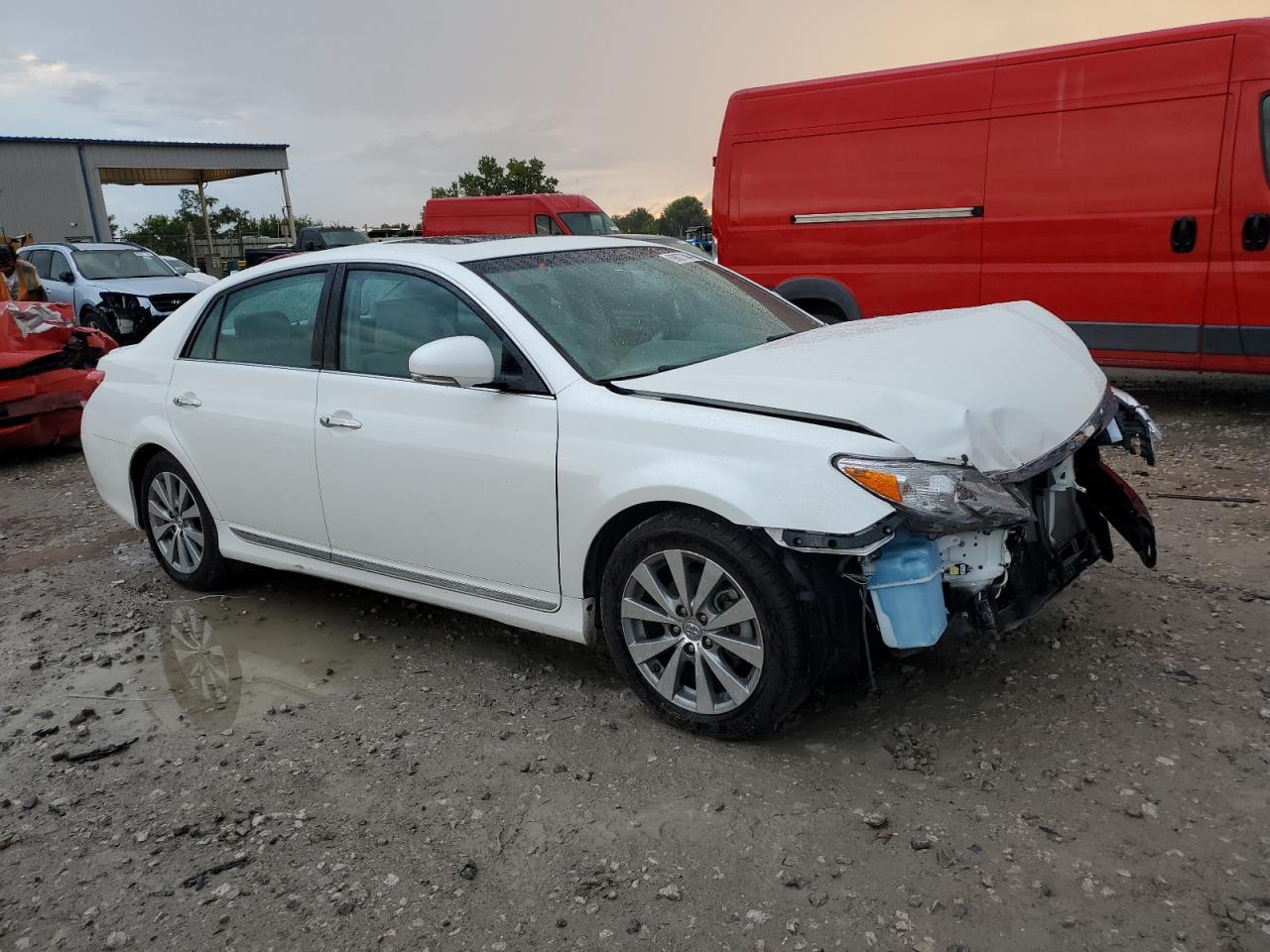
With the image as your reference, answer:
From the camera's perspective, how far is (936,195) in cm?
745

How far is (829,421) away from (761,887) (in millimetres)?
→ 1257

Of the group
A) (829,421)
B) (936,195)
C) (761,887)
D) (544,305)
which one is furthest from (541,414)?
(936,195)

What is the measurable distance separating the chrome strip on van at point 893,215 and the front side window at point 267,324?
4.74 meters

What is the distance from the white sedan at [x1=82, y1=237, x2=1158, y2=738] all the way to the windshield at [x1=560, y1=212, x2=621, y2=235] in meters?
14.7

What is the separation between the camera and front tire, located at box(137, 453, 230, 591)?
15.6 feet

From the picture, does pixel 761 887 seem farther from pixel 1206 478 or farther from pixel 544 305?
pixel 1206 478

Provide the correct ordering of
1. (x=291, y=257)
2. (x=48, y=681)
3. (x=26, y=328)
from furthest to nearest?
(x=26, y=328), (x=291, y=257), (x=48, y=681)

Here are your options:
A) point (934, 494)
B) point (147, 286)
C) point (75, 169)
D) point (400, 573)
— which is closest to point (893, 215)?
point (400, 573)

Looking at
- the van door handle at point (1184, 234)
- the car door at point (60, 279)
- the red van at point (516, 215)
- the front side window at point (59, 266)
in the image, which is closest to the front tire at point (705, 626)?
the van door handle at point (1184, 234)

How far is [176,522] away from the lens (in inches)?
193

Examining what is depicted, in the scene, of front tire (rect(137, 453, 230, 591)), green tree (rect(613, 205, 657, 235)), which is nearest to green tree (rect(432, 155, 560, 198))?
green tree (rect(613, 205, 657, 235))

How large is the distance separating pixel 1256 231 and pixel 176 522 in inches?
262

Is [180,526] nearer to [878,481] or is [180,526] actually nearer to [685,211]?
[878,481]

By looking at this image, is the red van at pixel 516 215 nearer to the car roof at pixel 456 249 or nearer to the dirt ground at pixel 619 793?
the car roof at pixel 456 249
